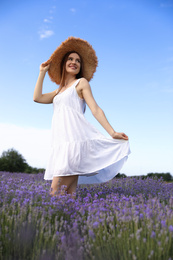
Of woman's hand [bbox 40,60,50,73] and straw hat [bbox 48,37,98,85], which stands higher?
straw hat [bbox 48,37,98,85]

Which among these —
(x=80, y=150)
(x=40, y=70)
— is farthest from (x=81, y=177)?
(x=40, y=70)

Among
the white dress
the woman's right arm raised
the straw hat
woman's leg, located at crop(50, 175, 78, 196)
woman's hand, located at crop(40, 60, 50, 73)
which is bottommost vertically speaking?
woman's leg, located at crop(50, 175, 78, 196)

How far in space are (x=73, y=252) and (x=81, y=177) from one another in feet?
5.99

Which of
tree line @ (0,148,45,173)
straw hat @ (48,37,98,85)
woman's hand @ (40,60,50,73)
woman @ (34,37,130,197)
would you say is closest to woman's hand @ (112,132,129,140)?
woman @ (34,37,130,197)

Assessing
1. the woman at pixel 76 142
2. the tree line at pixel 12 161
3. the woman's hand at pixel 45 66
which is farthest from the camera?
the tree line at pixel 12 161

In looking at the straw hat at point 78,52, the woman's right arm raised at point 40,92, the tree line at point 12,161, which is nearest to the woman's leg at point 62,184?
the woman's right arm raised at point 40,92

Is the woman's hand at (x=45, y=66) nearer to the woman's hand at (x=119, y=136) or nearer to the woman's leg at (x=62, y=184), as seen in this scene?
the woman's hand at (x=119, y=136)

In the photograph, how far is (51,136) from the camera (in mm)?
3475

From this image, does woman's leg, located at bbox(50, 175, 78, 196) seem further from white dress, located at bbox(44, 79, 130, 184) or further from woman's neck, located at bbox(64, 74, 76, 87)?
woman's neck, located at bbox(64, 74, 76, 87)

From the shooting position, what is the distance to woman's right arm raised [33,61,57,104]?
3.65 m

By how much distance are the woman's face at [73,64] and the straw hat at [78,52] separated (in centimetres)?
14

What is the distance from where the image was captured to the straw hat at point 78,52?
375 cm

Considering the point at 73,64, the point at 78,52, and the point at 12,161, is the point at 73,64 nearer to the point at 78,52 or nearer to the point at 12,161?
the point at 78,52

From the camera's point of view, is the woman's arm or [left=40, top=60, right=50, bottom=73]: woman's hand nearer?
the woman's arm
